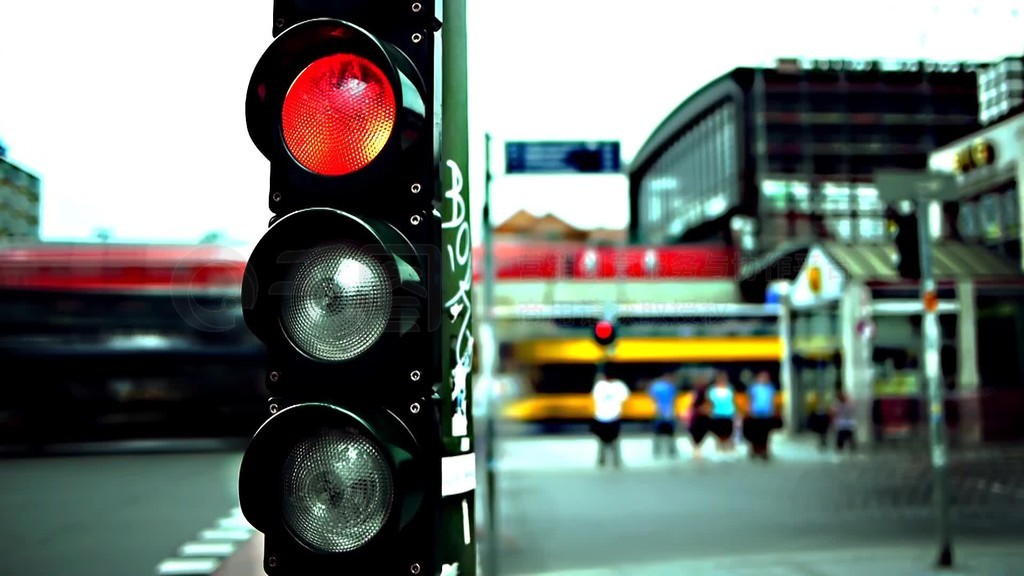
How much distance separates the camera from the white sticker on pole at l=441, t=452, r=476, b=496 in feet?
6.60

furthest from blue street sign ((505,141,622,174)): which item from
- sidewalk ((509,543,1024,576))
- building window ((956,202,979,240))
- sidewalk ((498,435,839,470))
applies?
building window ((956,202,979,240))

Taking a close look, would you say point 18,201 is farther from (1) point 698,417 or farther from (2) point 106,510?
(1) point 698,417

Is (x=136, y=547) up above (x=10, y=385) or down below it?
below

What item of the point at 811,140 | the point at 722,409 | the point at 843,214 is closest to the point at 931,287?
the point at 722,409

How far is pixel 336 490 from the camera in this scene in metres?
1.89

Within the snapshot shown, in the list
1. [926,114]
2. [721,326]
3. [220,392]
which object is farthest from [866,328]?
[926,114]

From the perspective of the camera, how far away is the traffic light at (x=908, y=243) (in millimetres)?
9023

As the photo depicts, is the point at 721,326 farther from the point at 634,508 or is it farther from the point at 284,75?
the point at 284,75

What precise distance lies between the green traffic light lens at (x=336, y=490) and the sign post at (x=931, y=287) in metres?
7.58

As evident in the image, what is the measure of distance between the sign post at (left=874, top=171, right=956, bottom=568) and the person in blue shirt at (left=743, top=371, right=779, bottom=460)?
395 inches

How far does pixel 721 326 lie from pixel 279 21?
2750cm

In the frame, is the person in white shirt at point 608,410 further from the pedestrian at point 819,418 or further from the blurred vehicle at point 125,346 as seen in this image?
the blurred vehicle at point 125,346

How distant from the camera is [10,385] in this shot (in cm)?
2161

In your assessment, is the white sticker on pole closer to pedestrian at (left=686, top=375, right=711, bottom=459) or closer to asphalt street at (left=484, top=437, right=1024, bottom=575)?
asphalt street at (left=484, top=437, right=1024, bottom=575)
